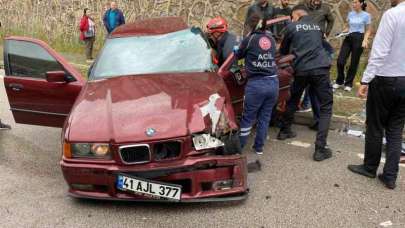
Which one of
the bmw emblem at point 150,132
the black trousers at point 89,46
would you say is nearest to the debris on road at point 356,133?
the bmw emblem at point 150,132

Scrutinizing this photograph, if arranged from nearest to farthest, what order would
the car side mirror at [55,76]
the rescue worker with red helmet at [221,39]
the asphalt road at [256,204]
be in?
the asphalt road at [256,204] → the car side mirror at [55,76] → the rescue worker with red helmet at [221,39]

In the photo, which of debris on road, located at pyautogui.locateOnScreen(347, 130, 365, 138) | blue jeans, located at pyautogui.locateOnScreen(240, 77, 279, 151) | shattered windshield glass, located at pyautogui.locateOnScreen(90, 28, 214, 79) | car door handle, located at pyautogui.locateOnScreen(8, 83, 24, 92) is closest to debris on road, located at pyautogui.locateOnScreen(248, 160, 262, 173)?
blue jeans, located at pyautogui.locateOnScreen(240, 77, 279, 151)

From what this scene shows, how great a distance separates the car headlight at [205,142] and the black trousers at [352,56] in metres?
5.14

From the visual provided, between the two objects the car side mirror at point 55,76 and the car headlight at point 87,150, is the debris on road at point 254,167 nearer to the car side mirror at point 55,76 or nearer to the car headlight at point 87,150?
the car headlight at point 87,150

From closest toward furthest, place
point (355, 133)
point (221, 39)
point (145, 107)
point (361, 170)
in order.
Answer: point (145, 107) < point (361, 170) < point (221, 39) < point (355, 133)

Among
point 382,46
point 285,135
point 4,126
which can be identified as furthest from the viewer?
point 4,126

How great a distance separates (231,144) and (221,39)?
2168mm

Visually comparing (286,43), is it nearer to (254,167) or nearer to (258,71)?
(258,71)

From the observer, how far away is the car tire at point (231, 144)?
13.9 feet

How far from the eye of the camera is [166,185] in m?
4.03

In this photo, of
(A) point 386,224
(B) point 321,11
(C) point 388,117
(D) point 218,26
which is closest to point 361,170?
(C) point 388,117

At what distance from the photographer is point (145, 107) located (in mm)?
4402

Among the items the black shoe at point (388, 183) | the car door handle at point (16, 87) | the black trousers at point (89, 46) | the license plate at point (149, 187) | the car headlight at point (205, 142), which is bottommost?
the black trousers at point (89, 46)

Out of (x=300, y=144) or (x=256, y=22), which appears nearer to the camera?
(x=256, y=22)
